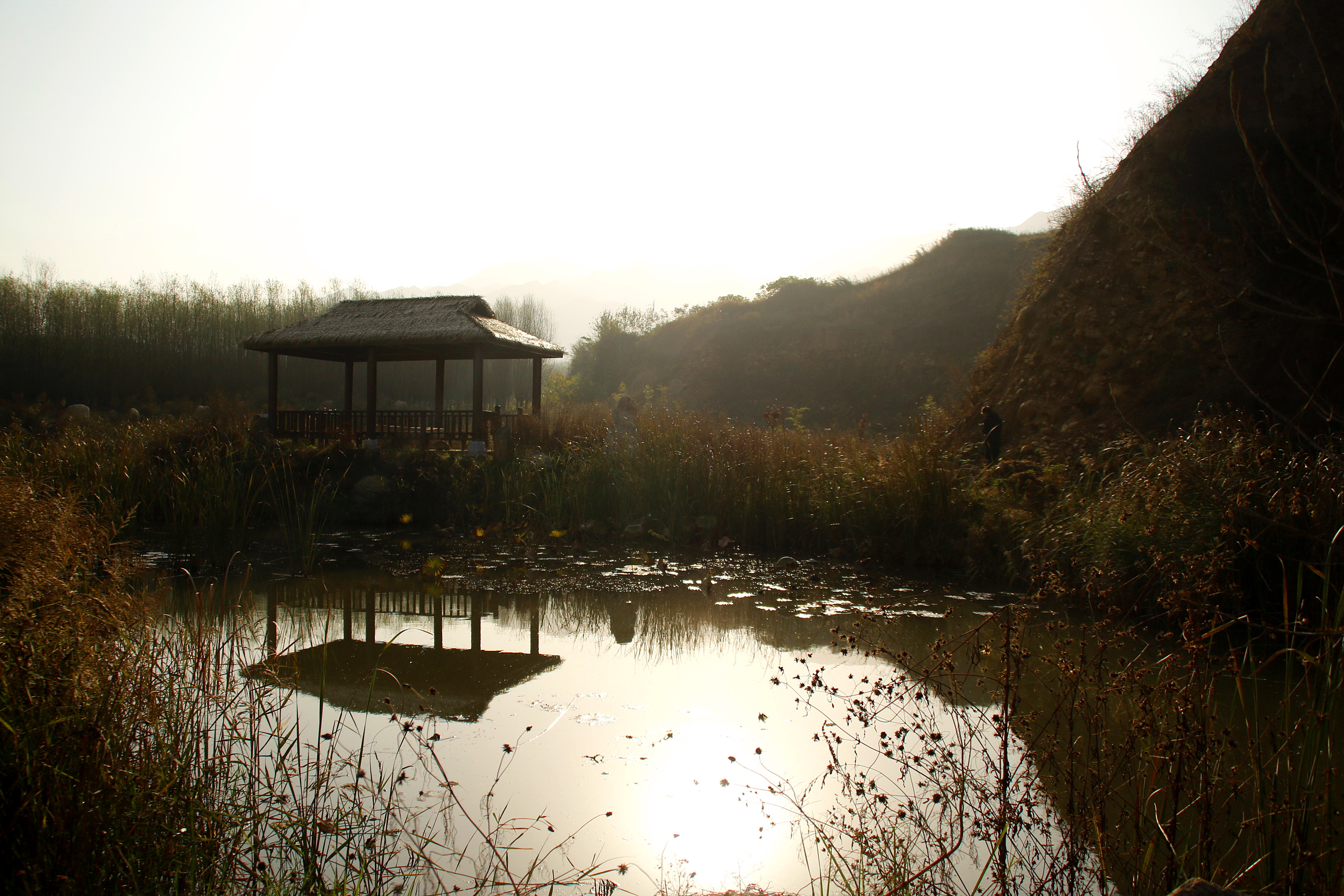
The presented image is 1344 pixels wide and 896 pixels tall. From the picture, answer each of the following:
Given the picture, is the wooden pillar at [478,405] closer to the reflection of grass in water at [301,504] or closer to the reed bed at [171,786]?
the reflection of grass in water at [301,504]

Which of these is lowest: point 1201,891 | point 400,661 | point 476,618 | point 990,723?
point 476,618

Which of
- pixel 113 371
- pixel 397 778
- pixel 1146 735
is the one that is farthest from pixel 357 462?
pixel 113 371

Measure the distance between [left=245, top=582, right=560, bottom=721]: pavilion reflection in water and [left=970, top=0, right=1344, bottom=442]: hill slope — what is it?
6.20 metres

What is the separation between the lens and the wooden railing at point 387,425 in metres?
13.5

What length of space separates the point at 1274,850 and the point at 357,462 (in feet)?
38.9

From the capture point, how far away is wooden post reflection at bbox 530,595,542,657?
5.07m

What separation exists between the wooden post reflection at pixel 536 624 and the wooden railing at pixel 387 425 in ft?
23.8

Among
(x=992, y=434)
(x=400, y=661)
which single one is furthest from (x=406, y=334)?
(x=400, y=661)

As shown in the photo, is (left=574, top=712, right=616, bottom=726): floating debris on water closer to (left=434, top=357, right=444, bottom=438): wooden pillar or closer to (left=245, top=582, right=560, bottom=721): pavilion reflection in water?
(left=245, top=582, right=560, bottom=721): pavilion reflection in water

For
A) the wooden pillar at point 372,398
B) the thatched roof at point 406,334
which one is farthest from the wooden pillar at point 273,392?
the wooden pillar at point 372,398

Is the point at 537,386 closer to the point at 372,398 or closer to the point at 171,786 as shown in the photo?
the point at 372,398

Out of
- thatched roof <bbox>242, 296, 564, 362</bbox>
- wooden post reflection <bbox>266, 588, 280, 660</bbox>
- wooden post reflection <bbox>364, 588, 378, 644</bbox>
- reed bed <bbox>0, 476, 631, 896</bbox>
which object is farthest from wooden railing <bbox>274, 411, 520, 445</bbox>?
reed bed <bbox>0, 476, 631, 896</bbox>

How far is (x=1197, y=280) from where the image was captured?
27.7ft

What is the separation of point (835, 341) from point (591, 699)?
24880 mm
